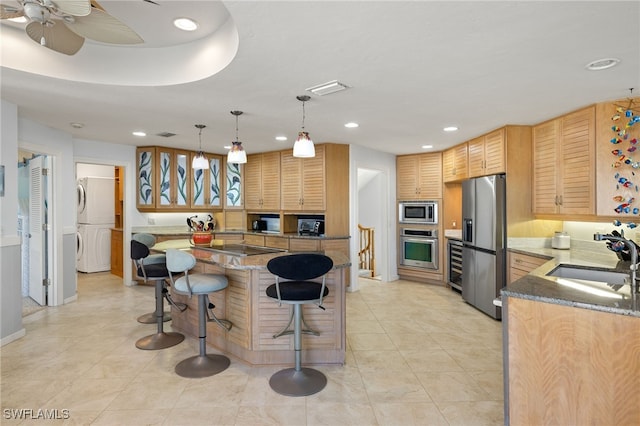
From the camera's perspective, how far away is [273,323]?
2.79 metres

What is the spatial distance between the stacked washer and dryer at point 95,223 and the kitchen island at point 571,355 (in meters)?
7.42

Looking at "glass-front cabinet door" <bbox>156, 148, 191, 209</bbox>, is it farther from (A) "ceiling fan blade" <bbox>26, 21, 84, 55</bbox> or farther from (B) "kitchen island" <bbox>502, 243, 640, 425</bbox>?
(B) "kitchen island" <bbox>502, 243, 640, 425</bbox>

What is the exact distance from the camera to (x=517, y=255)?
149 inches

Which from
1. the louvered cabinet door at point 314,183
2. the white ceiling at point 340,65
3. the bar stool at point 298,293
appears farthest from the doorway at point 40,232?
the bar stool at point 298,293

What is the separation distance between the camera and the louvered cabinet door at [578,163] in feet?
10.5

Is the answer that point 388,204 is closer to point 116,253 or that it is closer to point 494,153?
Result: point 494,153

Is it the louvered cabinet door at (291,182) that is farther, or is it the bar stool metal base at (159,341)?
the louvered cabinet door at (291,182)

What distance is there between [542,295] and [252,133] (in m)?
3.84

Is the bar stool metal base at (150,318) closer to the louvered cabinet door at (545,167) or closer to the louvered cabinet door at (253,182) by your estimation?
the louvered cabinet door at (253,182)

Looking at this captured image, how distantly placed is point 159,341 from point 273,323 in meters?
1.30

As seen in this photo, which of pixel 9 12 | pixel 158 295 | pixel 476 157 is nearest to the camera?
pixel 9 12

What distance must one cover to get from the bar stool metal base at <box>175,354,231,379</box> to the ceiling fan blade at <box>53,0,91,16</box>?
8.14 feet

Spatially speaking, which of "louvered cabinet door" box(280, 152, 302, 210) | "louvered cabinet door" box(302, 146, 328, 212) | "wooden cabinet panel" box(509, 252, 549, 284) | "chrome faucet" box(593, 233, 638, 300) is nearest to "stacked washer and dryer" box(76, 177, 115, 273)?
"louvered cabinet door" box(280, 152, 302, 210)

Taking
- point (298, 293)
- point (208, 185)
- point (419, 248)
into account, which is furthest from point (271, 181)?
point (298, 293)
